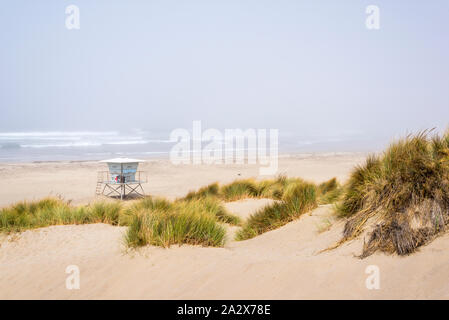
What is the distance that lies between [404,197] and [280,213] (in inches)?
128

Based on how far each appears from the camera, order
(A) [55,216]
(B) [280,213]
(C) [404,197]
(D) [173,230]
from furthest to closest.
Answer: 1. (A) [55,216]
2. (B) [280,213]
3. (D) [173,230]
4. (C) [404,197]

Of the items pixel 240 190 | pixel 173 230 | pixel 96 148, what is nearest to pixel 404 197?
pixel 173 230

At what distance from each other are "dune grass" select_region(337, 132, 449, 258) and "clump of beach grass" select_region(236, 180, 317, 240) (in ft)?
5.79

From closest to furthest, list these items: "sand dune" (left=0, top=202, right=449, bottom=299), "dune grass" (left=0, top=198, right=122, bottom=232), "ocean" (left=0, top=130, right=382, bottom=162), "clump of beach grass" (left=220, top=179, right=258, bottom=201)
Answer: "sand dune" (left=0, top=202, right=449, bottom=299)
"dune grass" (left=0, top=198, right=122, bottom=232)
"clump of beach grass" (left=220, top=179, right=258, bottom=201)
"ocean" (left=0, top=130, right=382, bottom=162)

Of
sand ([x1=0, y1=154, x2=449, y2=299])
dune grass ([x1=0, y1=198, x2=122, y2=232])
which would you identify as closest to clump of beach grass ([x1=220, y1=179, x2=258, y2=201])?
dune grass ([x1=0, y1=198, x2=122, y2=232])

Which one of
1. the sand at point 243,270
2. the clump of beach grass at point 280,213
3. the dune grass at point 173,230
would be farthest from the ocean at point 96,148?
the dune grass at point 173,230

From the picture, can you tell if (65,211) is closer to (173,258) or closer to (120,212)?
(120,212)

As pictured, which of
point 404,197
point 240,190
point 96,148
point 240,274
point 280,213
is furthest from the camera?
point 96,148

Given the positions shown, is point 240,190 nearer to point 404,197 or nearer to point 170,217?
point 170,217

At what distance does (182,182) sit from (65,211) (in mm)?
10707

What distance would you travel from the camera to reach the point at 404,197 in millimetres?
5074

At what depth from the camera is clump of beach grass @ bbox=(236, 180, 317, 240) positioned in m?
7.84

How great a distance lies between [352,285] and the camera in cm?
404

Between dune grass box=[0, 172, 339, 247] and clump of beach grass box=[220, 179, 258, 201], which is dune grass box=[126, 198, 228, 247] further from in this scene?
clump of beach grass box=[220, 179, 258, 201]
